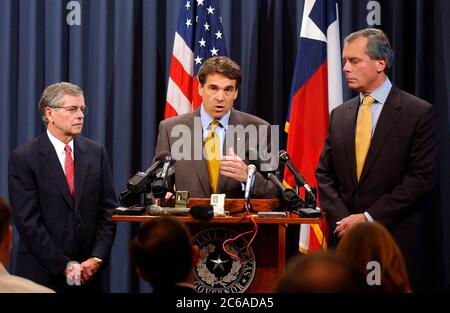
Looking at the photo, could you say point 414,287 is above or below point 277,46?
below

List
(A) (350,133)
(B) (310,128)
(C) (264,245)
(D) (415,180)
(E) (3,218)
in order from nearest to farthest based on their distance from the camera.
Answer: (E) (3,218), (C) (264,245), (D) (415,180), (A) (350,133), (B) (310,128)

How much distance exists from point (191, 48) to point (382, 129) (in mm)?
2042

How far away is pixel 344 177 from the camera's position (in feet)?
15.3

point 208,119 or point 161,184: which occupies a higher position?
point 208,119

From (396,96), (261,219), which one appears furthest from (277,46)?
(261,219)

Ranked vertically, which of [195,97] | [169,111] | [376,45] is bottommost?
[169,111]

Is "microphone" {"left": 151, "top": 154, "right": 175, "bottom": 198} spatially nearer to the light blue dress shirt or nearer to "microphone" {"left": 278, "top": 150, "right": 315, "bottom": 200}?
"microphone" {"left": 278, "top": 150, "right": 315, "bottom": 200}

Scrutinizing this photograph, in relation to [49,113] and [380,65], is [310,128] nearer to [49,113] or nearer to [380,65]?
[380,65]

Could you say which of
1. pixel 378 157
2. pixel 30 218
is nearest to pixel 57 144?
pixel 30 218

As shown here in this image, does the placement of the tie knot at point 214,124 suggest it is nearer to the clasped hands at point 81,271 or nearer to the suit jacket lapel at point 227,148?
the suit jacket lapel at point 227,148

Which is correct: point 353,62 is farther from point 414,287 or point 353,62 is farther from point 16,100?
point 16,100

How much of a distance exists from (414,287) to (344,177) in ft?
2.75

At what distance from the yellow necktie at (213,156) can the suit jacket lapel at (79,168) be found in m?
0.83

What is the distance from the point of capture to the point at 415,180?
4.50 metres
